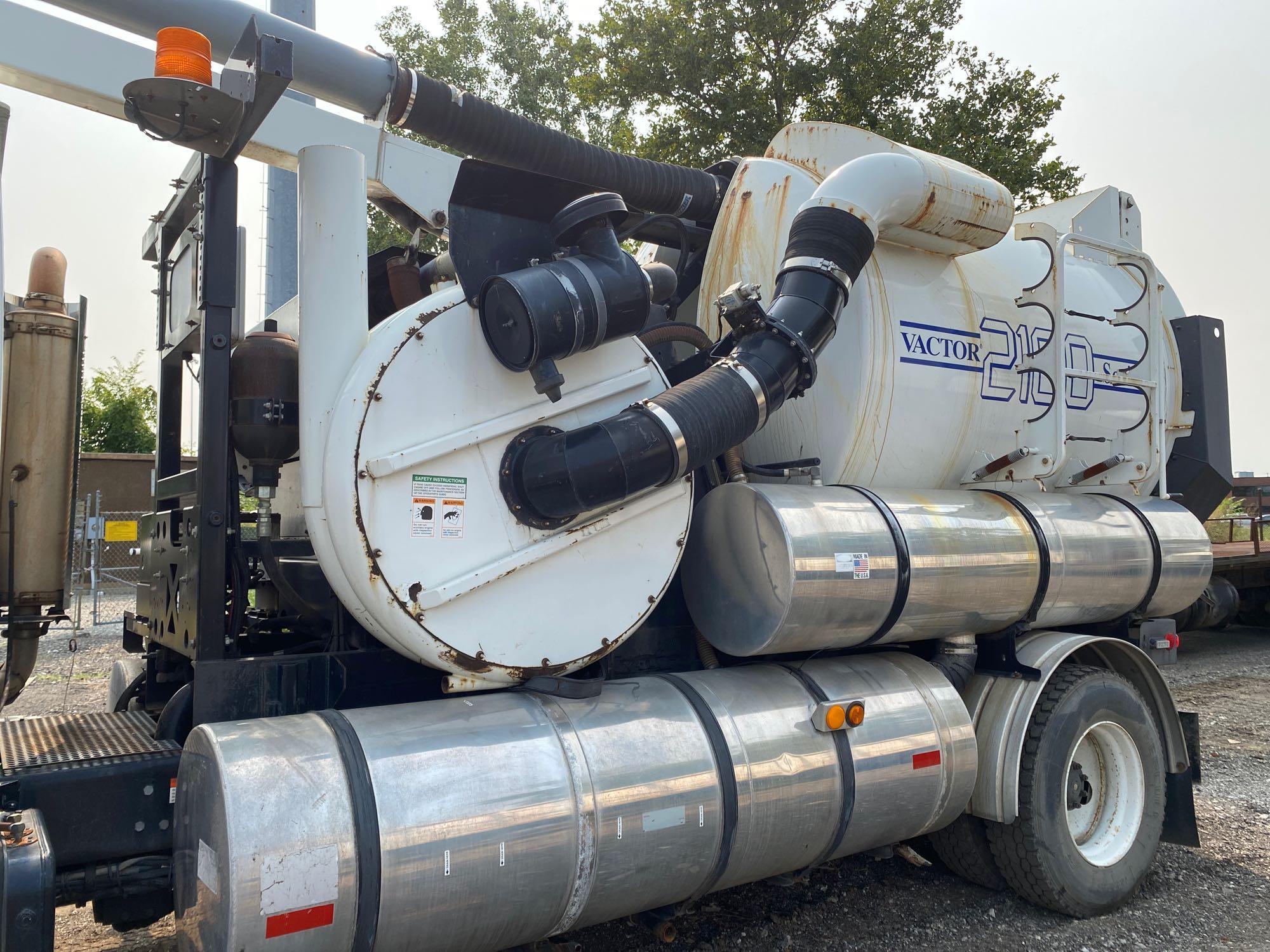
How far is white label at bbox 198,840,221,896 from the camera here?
2.31 meters

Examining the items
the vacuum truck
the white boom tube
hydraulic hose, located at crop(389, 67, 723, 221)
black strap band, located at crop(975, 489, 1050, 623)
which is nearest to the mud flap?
the vacuum truck

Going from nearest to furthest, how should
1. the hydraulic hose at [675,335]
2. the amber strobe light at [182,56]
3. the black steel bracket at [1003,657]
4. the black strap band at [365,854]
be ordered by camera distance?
the black strap band at [365,854], the amber strobe light at [182,56], the hydraulic hose at [675,335], the black steel bracket at [1003,657]

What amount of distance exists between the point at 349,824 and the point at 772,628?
4.97 ft

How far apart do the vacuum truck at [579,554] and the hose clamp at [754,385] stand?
0.02m

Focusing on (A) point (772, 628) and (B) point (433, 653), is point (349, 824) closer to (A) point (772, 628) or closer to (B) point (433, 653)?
(B) point (433, 653)

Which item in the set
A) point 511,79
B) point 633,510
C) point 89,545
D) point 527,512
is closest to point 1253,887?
point 633,510

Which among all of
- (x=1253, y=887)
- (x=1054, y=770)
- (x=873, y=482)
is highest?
(x=873, y=482)

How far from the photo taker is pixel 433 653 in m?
2.92

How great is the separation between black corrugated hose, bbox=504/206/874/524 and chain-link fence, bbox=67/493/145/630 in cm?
898

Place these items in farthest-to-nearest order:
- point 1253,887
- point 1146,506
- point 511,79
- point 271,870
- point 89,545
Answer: point 511,79 → point 89,545 → point 1146,506 → point 1253,887 → point 271,870

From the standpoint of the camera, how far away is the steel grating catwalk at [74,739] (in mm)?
2754

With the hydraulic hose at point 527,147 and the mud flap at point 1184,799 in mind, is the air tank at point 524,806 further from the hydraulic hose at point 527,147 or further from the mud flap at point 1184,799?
the hydraulic hose at point 527,147

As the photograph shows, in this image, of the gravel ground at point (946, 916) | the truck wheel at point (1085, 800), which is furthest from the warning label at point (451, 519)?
the truck wheel at point (1085, 800)

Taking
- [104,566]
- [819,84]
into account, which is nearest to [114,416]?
[104,566]
